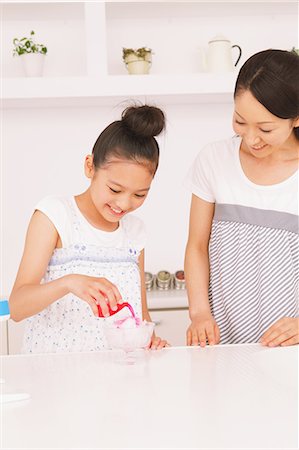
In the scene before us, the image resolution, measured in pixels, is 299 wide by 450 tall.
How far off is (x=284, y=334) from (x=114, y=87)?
1.76 meters

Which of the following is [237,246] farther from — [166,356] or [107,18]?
[107,18]

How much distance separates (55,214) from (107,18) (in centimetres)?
182

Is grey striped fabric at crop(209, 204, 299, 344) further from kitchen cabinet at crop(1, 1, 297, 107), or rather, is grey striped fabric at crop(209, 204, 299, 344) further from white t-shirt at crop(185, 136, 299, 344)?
kitchen cabinet at crop(1, 1, 297, 107)

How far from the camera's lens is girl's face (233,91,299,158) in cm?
159

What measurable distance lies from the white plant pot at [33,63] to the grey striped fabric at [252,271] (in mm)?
1597

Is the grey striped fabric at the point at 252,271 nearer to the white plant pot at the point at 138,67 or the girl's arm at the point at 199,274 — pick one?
the girl's arm at the point at 199,274

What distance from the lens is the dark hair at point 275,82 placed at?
158cm

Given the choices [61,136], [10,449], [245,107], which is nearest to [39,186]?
[61,136]

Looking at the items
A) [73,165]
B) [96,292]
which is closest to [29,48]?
[73,165]

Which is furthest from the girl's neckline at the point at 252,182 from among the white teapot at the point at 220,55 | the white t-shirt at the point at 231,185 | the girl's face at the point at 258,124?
the white teapot at the point at 220,55

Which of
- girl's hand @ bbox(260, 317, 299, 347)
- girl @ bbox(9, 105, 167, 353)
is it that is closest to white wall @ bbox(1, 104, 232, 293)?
girl @ bbox(9, 105, 167, 353)

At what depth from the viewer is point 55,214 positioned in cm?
177

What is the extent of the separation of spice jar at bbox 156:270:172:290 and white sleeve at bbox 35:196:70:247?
1.49 meters

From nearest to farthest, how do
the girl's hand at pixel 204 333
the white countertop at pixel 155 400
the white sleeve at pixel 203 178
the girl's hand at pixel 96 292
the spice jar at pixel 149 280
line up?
1. the white countertop at pixel 155 400
2. the girl's hand at pixel 96 292
3. the girl's hand at pixel 204 333
4. the white sleeve at pixel 203 178
5. the spice jar at pixel 149 280
